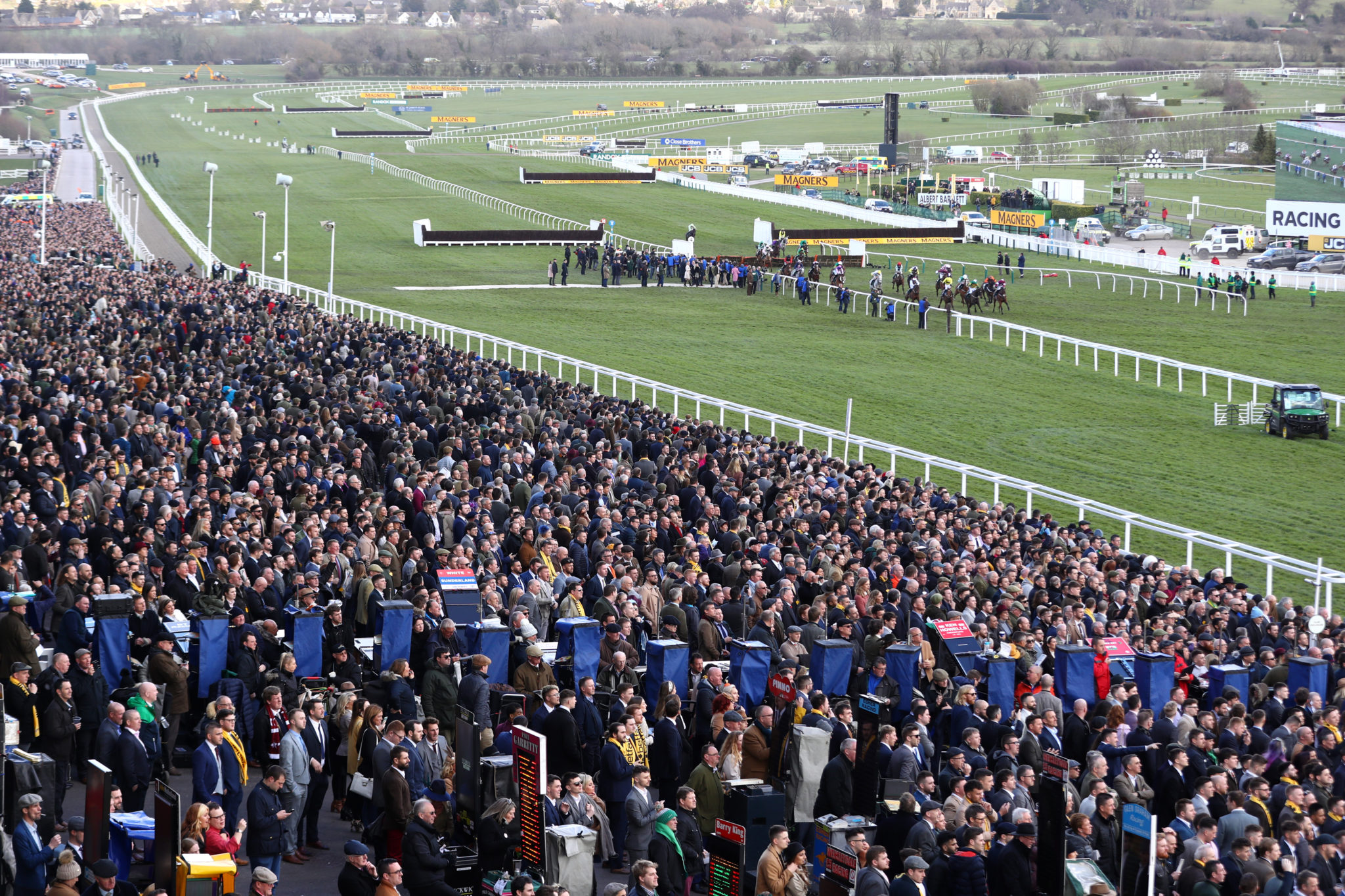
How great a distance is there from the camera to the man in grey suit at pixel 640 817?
369 inches

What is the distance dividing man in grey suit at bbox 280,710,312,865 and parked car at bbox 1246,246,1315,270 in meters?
45.1

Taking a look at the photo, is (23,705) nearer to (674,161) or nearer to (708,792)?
(708,792)

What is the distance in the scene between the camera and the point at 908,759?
977 cm

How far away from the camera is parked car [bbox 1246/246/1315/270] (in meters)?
50.7

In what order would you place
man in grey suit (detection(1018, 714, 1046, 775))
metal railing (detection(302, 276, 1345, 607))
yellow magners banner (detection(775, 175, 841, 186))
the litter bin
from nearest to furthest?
1. the litter bin
2. man in grey suit (detection(1018, 714, 1046, 775))
3. metal railing (detection(302, 276, 1345, 607))
4. yellow magners banner (detection(775, 175, 841, 186))

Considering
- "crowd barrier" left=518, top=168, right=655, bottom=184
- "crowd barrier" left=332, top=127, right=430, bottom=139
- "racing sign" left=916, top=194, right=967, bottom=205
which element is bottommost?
"racing sign" left=916, top=194, right=967, bottom=205

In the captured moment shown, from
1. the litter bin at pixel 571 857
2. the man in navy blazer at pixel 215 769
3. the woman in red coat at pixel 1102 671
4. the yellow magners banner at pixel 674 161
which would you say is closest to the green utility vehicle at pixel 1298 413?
the woman in red coat at pixel 1102 671

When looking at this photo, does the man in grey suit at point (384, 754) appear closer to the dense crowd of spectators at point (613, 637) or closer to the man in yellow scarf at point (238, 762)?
the dense crowd of spectators at point (613, 637)

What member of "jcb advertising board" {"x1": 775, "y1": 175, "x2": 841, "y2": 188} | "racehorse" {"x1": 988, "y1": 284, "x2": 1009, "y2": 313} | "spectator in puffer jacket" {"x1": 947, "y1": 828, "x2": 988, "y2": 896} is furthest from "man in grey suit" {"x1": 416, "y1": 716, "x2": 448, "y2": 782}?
"jcb advertising board" {"x1": 775, "y1": 175, "x2": 841, "y2": 188}

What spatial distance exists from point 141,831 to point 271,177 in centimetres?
7155

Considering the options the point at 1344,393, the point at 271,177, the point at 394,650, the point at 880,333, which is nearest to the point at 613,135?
the point at 271,177

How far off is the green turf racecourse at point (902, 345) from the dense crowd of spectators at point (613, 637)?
441cm

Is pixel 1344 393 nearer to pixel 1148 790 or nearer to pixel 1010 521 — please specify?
pixel 1010 521

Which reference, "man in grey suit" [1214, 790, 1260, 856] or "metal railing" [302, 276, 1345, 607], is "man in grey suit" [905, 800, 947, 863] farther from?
"metal railing" [302, 276, 1345, 607]
